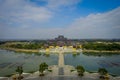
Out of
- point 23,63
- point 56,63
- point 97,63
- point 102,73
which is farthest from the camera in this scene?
point 23,63

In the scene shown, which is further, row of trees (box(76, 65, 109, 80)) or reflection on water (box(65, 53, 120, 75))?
reflection on water (box(65, 53, 120, 75))

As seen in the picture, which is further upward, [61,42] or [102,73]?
[61,42]

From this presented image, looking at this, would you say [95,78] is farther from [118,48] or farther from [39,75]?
[118,48]

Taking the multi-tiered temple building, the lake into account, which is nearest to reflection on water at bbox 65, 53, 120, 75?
the lake

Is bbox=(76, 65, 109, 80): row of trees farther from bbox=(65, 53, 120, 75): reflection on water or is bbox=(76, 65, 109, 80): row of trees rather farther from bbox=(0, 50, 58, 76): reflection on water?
bbox=(0, 50, 58, 76): reflection on water

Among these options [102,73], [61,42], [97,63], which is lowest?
[97,63]

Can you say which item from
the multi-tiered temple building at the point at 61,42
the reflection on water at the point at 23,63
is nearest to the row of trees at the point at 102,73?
the reflection on water at the point at 23,63

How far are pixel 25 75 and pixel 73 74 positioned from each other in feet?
11.5

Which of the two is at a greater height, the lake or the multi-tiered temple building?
the multi-tiered temple building

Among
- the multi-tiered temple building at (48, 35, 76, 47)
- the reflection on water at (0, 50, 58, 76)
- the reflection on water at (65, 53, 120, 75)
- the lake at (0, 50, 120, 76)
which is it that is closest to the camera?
the reflection on water at (0, 50, 58, 76)

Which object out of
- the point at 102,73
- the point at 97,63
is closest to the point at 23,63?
the point at 97,63

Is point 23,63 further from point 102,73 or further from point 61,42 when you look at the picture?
point 61,42

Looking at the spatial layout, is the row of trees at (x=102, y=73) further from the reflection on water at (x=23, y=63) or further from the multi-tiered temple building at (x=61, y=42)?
the multi-tiered temple building at (x=61, y=42)

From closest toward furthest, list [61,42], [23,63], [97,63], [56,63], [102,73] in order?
[102,73] → [56,63] → [97,63] → [23,63] → [61,42]
